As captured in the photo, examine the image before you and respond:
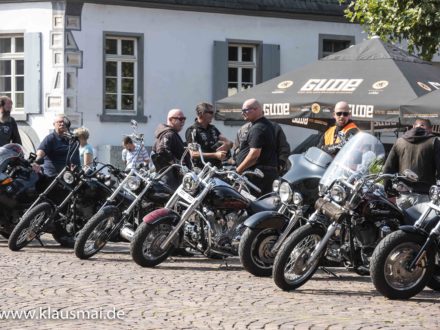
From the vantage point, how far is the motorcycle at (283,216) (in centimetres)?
1073

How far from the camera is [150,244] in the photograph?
11.5 m

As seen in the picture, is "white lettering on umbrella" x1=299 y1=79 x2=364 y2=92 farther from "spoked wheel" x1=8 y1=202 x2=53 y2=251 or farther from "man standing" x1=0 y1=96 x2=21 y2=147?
"spoked wheel" x1=8 y1=202 x2=53 y2=251

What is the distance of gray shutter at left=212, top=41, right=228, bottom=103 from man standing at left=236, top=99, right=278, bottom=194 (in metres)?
11.7

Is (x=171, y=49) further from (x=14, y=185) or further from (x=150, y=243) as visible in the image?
(x=150, y=243)

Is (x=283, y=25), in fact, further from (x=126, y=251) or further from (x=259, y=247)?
(x=259, y=247)

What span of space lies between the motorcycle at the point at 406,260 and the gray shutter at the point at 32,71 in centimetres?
1431

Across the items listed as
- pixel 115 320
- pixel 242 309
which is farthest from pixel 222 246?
pixel 115 320

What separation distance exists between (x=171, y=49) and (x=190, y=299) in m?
15.1

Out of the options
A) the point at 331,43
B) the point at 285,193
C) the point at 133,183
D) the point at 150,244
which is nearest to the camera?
the point at 285,193

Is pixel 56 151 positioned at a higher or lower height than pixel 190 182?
higher

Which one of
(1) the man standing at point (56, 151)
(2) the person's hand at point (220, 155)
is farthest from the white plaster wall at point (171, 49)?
(2) the person's hand at point (220, 155)

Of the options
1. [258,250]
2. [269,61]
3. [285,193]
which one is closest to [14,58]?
[269,61]

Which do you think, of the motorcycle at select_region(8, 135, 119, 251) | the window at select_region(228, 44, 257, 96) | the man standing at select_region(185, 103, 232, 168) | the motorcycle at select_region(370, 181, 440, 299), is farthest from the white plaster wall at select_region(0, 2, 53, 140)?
the motorcycle at select_region(370, 181, 440, 299)

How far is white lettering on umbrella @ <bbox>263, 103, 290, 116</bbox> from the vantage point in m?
15.0
